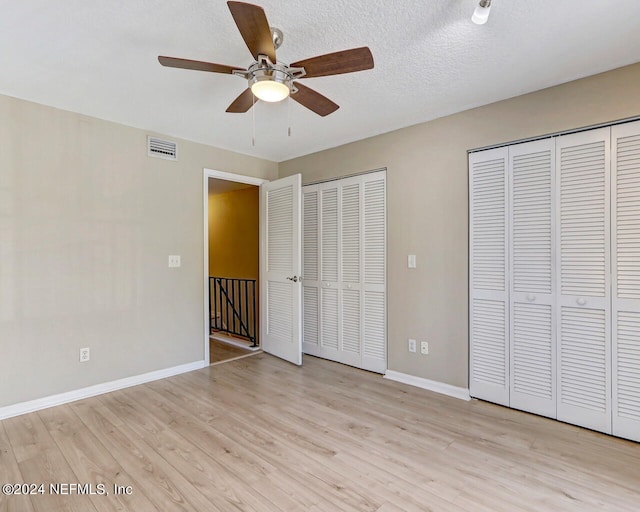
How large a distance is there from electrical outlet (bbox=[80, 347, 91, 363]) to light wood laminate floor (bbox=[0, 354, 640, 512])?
36 cm

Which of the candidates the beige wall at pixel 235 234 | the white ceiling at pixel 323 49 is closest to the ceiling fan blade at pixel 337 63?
the white ceiling at pixel 323 49

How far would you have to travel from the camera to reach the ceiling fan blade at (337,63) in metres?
1.65

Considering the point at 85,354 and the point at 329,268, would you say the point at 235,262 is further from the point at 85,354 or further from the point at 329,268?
the point at 85,354

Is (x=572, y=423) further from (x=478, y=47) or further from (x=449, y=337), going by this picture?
(x=478, y=47)

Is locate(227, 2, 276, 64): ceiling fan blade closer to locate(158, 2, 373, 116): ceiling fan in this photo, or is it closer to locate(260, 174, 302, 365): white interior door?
locate(158, 2, 373, 116): ceiling fan

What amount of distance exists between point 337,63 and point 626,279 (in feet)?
7.53

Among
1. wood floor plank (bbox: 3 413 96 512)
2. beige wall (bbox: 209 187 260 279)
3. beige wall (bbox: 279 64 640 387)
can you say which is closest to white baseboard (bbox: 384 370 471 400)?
beige wall (bbox: 279 64 640 387)

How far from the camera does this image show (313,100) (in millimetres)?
2180

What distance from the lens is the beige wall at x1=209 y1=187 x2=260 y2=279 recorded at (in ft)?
18.1

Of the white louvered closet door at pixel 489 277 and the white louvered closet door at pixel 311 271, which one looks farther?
the white louvered closet door at pixel 311 271

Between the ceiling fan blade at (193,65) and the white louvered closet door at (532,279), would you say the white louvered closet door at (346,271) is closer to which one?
the white louvered closet door at (532,279)

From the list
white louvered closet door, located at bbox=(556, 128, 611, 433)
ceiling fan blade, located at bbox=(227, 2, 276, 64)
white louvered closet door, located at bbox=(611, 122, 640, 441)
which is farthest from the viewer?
white louvered closet door, located at bbox=(556, 128, 611, 433)

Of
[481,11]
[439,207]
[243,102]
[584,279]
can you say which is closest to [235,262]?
[439,207]

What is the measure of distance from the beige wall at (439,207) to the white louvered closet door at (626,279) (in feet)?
1.03
